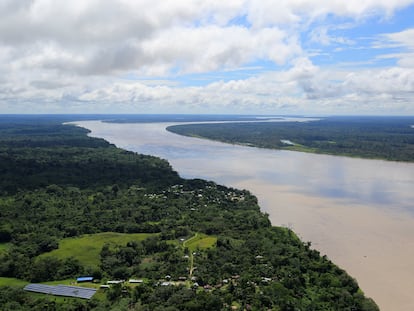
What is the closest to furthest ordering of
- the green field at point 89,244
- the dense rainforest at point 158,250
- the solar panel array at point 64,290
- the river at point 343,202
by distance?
the dense rainforest at point 158,250 < the solar panel array at point 64,290 < the river at point 343,202 < the green field at point 89,244

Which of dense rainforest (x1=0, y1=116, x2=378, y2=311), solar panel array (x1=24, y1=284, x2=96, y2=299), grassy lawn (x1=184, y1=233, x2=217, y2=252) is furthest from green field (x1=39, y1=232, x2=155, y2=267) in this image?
grassy lawn (x1=184, y1=233, x2=217, y2=252)

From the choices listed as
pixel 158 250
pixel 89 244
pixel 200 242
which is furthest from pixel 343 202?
pixel 89 244

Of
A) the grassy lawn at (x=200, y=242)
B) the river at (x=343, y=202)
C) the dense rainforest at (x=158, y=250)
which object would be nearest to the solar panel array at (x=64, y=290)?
the dense rainforest at (x=158, y=250)

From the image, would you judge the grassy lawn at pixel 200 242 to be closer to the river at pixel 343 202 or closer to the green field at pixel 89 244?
the green field at pixel 89 244

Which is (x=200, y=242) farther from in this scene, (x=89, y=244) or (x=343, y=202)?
(x=343, y=202)

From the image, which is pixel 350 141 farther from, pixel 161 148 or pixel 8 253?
pixel 8 253

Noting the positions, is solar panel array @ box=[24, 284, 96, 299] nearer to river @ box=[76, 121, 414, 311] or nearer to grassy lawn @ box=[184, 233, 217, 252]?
grassy lawn @ box=[184, 233, 217, 252]

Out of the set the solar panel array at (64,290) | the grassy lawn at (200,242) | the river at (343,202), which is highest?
the river at (343,202)
